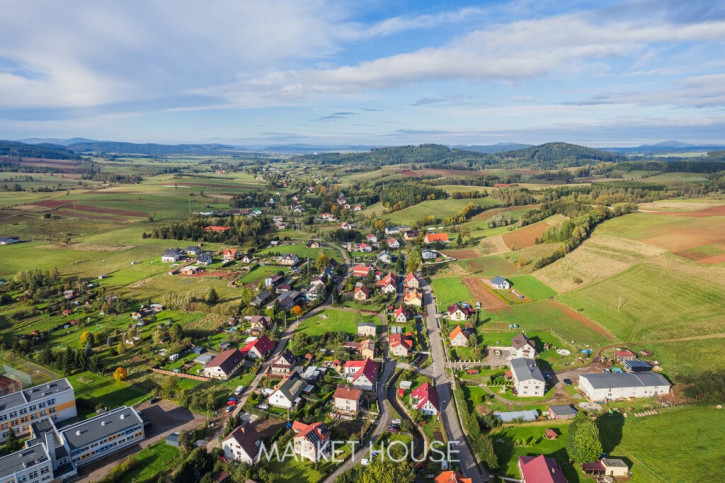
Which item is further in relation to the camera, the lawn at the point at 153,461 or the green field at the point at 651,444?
the lawn at the point at 153,461

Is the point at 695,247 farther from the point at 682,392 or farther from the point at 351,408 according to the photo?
the point at 351,408

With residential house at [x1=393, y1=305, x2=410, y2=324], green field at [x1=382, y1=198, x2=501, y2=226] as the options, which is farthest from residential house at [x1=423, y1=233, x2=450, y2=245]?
residential house at [x1=393, y1=305, x2=410, y2=324]

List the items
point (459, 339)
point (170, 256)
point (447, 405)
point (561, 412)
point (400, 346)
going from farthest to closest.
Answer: point (170, 256) → point (459, 339) → point (400, 346) → point (447, 405) → point (561, 412)

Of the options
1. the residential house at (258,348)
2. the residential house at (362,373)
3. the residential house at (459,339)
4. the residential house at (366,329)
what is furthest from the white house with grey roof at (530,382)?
the residential house at (258,348)

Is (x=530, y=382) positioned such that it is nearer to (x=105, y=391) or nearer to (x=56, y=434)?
(x=56, y=434)

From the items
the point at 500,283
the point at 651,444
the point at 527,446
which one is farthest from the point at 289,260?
the point at 651,444

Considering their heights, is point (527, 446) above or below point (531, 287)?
below

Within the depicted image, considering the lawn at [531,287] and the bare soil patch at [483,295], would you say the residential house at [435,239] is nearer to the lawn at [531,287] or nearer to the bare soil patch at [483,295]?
the bare soil patch at [483,295]
